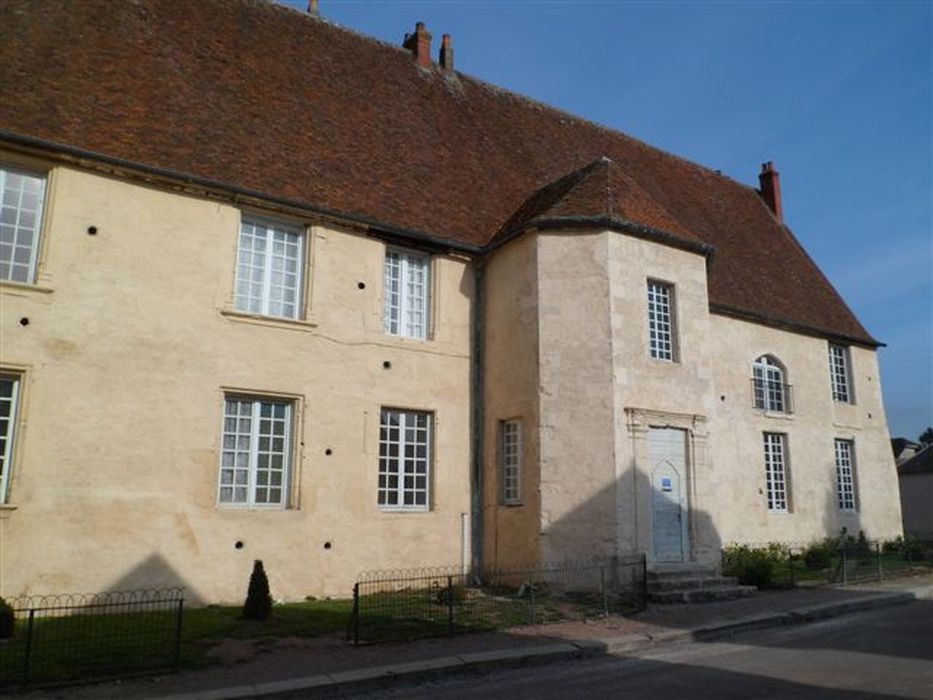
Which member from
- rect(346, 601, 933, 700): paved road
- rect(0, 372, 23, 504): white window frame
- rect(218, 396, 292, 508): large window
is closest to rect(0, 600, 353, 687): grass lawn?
rect(218, 396, 292, 508): large window

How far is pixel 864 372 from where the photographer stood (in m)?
22.4

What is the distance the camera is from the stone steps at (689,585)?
1258cm

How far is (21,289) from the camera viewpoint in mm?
11055

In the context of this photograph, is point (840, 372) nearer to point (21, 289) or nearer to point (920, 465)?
point (21, 289)

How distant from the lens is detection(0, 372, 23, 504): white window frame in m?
10.5

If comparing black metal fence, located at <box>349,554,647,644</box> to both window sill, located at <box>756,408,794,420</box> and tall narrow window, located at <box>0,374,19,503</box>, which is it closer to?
tall narrow window, located at <box>0,374,19,503</box>

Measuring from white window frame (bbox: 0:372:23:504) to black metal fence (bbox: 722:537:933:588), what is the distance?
12649mm

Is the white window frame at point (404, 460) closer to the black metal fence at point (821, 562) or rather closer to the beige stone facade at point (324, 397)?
the beige stone facade at point (324, 397)

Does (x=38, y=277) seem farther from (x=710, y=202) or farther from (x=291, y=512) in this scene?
(x=710, y=202)

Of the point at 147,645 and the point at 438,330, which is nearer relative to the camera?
the point at 147,645

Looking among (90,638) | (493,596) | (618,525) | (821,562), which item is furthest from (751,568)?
(90,638)

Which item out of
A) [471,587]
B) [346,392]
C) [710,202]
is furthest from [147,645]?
[710,202]

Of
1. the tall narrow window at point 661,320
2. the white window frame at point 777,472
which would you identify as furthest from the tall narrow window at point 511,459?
the white window frame at point 777,472

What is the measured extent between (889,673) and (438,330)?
31.4 feet
